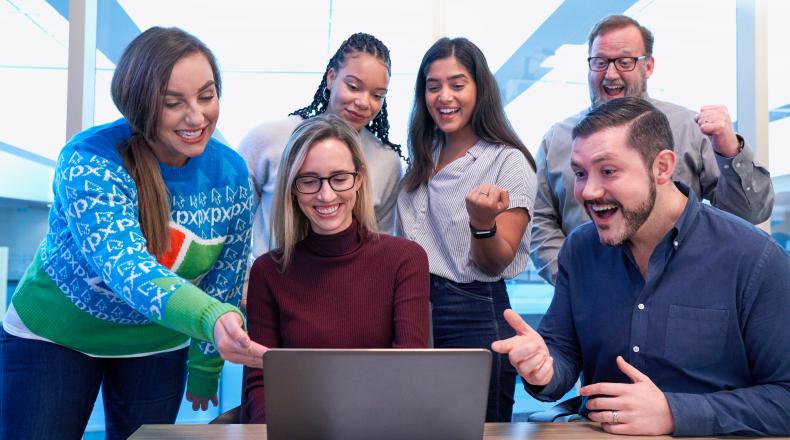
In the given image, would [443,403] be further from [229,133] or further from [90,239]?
[229,133]

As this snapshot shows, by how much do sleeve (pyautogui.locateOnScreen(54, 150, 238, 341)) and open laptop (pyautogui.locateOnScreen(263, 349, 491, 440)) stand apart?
0.28m

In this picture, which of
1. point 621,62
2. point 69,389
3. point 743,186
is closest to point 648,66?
point 621,62

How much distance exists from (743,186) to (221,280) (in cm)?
159

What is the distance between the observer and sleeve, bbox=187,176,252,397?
1819mm

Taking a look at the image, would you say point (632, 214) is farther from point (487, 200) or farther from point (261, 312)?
point (261, 312)

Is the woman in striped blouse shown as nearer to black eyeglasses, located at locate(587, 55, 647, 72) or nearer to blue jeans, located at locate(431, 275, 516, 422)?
blue jeans, located at locate(431, 275, 516, 422)

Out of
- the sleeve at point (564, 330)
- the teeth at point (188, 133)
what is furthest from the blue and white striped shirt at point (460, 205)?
the teeth at point (188, 133)

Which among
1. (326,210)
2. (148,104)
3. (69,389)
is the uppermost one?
(148,104)

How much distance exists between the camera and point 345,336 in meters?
1.82

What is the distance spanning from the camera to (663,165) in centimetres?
162

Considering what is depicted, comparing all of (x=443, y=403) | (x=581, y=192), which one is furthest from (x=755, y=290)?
(x=443, y=403)

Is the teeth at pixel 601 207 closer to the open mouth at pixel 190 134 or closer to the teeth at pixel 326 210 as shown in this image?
the teeth at pixel 326 210

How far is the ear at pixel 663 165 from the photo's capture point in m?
1.61

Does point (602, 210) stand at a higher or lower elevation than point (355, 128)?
lower
